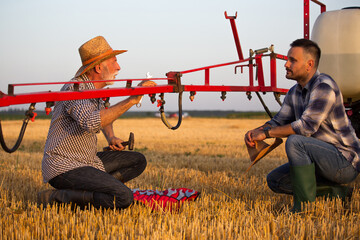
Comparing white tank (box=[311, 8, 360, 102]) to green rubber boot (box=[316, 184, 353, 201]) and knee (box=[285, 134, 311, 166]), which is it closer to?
green rubber boot (box=[316, 184, 353, 201])

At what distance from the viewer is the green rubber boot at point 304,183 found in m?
4.24

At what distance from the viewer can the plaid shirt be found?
13.9 ft

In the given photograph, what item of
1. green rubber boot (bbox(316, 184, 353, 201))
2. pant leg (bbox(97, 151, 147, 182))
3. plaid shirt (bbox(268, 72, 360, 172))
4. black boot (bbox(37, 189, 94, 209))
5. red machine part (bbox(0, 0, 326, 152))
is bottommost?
green rubber boot (bbox(316, 184, 353, 201))

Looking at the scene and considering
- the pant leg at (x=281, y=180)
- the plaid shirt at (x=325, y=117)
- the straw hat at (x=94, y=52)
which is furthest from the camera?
the pant leg at (x=281, y=180)

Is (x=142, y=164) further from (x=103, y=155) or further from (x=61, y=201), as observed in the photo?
(x=61, y=201)

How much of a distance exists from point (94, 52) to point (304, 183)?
2.63 metres

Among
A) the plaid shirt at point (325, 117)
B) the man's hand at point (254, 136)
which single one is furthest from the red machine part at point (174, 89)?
the plaid shirt at point (325, 117)

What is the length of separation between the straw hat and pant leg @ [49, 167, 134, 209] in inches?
43.0

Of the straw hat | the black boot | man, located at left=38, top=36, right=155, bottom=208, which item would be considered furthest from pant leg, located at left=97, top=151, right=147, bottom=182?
the straw hat

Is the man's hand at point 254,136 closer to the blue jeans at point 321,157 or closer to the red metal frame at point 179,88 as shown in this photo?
the blue jeans at point 321,157

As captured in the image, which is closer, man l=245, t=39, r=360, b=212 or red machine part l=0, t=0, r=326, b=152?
red machine part l=0, t=0, r=326, b=152

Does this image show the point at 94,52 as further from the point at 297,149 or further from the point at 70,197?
the point at 297,149

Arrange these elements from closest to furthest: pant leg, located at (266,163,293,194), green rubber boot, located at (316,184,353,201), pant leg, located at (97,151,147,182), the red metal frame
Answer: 1. the red metal frame
2. green rubber boot, located at (316,184,353,201)
3. pant leg, located at (266,163,293,194)
4. pant leg, located at (97,151,147,182)

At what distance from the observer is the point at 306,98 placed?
4504 millimetres
